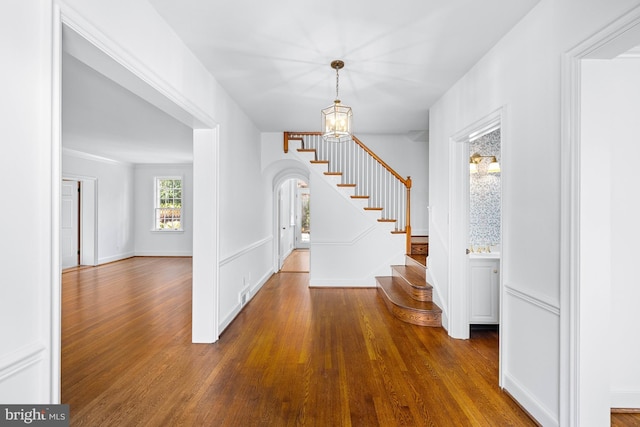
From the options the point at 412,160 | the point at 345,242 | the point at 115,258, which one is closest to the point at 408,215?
the point at 345,242

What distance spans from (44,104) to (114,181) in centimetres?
833

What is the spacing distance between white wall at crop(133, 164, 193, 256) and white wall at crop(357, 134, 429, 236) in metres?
5.75

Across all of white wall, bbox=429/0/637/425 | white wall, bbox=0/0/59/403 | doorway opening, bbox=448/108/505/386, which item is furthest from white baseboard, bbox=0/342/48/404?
doorway opening, bbox=448/108/505/386

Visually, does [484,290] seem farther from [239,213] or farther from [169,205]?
[169,205]

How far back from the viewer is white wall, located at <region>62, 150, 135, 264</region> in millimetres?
7352

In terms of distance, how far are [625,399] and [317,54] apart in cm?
351

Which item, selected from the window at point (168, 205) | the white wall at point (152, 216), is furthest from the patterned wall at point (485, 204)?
the window at point (168, 205)

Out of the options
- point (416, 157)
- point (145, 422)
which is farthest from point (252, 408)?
point (416, 157)

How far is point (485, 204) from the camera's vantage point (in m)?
3.91

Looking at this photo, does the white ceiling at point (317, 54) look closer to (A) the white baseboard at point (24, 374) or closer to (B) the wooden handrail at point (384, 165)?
(B) the wooden handrail at point (384, 165)

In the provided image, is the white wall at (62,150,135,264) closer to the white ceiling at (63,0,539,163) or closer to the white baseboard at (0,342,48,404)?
the white ceiling at (63,0,539,163)

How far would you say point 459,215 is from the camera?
11.4ft

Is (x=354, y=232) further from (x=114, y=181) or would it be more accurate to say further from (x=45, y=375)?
(x=114, y=181)

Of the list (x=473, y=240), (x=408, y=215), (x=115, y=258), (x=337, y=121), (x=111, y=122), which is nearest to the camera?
(x=337, y=121)
